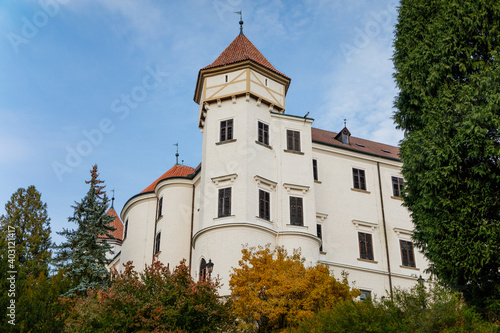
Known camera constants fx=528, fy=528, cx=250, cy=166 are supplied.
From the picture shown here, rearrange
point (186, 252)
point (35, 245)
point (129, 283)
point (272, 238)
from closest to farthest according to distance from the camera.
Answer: point (129, 283) < point (272, 238) < point (186, 252) < point (35, 245)

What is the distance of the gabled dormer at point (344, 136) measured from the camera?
35.9 meters

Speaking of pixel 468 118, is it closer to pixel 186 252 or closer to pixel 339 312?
pixel 339 312

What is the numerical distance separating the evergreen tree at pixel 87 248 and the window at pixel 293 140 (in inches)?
418

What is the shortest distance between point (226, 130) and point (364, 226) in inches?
408

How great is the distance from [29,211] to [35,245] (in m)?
3.04

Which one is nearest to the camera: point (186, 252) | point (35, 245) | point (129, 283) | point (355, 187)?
point (129, 283)

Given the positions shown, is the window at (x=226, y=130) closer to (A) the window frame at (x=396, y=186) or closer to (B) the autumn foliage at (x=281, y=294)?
(B) the autumn foliage at (x=281, y=294)

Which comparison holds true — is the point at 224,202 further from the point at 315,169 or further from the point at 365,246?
the point at 365,246

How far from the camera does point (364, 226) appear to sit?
1259 inches

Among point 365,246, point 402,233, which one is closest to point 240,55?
point 365,246

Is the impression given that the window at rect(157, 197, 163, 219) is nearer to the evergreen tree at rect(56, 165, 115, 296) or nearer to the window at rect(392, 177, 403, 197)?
the evergreen tree at rect(56, 165, 115, 296)

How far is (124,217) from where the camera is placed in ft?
119

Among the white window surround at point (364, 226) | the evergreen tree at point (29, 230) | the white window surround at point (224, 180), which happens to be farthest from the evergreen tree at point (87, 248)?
the white window surround at point (364, 226)

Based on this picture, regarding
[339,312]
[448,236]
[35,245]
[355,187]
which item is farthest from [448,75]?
[35,245]
